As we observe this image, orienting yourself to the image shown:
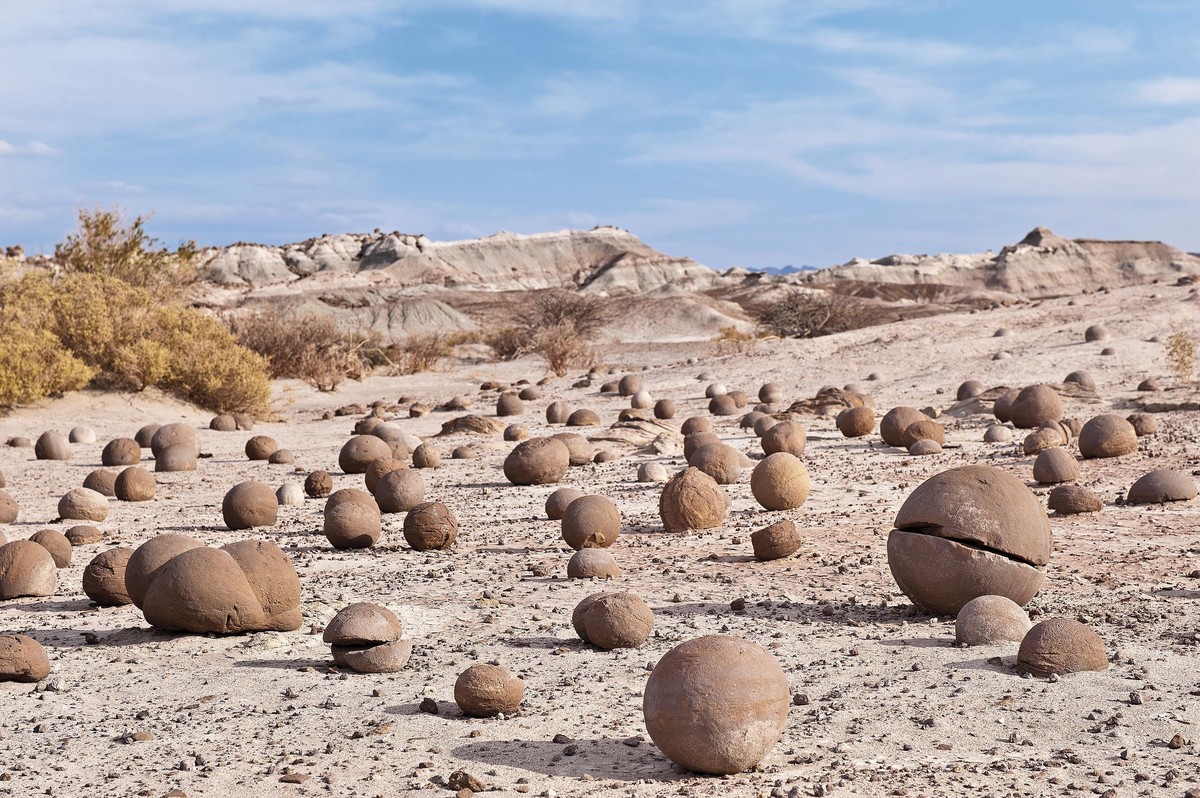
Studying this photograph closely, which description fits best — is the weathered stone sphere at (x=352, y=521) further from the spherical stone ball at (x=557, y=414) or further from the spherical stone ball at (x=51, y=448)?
the spherical stone ball at (x=557, y=414)

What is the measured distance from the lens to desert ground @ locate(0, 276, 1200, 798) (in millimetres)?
4168

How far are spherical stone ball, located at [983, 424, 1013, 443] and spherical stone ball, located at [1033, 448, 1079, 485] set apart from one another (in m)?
2.76

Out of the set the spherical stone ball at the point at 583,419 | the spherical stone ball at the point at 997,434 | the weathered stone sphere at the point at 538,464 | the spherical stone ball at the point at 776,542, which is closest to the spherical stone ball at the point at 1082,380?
the spherical stone ball at the point at 997,434

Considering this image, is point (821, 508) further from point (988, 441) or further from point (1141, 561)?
point (988, 441)

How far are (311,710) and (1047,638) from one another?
3.14 metres

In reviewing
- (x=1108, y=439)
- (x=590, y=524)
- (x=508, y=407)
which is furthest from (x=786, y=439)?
(x=508, y=407)

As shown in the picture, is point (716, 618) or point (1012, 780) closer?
point (1012, 780)

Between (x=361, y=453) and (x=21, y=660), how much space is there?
7.33 metres

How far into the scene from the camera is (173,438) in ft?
46.5

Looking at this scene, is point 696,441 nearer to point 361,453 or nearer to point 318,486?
point 361,453

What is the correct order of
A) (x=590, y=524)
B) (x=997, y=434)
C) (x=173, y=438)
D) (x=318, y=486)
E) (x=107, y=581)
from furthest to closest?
(x=173, y=438)
(x=997, y=434)
(x=318, y=486)
(x=590, y=524)
(x=107, y=581)

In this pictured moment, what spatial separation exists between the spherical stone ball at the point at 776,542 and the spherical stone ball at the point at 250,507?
407 centimetres

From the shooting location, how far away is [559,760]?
14.2ft

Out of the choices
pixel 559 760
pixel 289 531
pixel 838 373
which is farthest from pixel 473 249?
pixel 559 760
